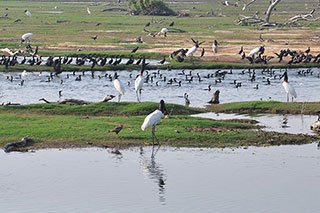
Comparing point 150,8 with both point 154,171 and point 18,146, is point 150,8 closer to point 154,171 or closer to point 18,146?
point 18,146

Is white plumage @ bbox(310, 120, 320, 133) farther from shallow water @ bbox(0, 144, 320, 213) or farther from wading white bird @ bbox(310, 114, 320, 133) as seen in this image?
shallow water @ bbox(0, 144, 320, 213)

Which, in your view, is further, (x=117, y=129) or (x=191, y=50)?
(x=191, y=50)

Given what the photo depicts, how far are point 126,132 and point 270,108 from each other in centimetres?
724

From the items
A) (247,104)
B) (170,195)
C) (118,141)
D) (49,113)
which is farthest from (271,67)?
(170,195)

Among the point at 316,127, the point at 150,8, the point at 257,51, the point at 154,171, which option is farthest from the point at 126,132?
the point at 150,8

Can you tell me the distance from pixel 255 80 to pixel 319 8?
65089 millimetres

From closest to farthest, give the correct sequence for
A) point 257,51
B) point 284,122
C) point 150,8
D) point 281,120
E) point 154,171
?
point 154,171 → point 284,122 → point 281,120 → point 257,51 → point 150,8

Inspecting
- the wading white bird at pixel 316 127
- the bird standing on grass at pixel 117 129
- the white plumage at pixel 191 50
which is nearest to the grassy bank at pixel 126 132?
the bird standing on grass at pixel 117 129

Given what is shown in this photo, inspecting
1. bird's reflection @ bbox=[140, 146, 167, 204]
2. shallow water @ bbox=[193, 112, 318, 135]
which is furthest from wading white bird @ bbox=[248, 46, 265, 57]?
bird's reflection @ bbox=[140, 146, 167, 204]

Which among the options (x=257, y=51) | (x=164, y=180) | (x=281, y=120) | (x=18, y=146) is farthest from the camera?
(x=257, y=51)

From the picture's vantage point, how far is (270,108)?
30.0m

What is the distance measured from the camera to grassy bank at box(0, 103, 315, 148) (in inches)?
931

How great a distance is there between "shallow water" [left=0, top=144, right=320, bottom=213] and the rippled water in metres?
10.2

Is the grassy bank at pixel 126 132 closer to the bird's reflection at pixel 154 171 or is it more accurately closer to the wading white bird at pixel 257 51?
the bird's reflection at pixel 154 171
